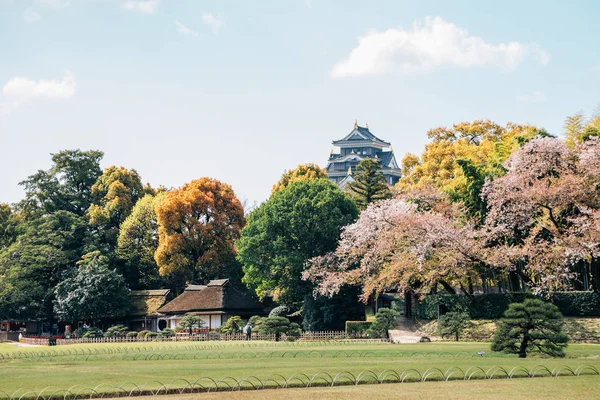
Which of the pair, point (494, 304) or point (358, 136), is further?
point (358, 136)

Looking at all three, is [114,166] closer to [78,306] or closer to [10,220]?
[10,220]

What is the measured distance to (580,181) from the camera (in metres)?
40.2

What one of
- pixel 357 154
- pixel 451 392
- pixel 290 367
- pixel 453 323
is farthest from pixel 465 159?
pixel 357 154

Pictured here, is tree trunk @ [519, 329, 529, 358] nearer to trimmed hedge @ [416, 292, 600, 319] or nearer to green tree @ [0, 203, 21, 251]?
trimmed hedge @ [416, 292, 600, 319]

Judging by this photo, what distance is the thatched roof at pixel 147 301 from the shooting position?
66875 millimetres

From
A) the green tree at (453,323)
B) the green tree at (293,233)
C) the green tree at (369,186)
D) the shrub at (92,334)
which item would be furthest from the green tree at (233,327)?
the green tree at (453,323)

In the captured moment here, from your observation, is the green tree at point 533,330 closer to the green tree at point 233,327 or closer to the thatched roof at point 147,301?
the green tree at point 233,327

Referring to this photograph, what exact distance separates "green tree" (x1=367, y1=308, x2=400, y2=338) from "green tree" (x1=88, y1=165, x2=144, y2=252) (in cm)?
3627

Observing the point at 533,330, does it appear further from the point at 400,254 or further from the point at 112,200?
the point at 112,200

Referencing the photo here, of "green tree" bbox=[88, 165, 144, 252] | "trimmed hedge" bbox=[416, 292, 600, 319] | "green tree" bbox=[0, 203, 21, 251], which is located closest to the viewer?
"trimmed hedge" bbox=[416, 292, 600, 319]

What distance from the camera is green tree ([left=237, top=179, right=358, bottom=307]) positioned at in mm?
53094

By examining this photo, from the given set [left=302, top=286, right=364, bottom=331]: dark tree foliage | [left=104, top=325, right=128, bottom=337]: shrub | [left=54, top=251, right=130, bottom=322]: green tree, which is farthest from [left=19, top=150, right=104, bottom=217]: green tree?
[left=302, top=286, right=364, bottom=331]: dark tree foliage

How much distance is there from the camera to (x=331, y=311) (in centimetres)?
5219

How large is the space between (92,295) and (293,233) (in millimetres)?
20904
